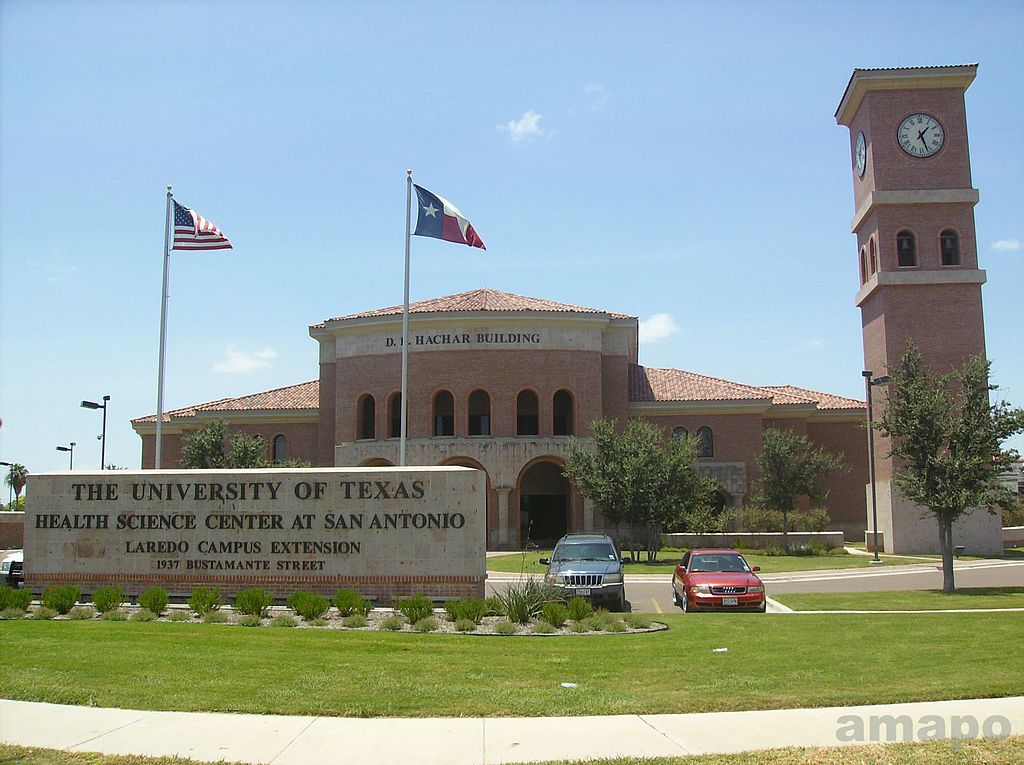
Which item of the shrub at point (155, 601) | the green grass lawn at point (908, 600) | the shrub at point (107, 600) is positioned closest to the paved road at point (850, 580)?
the green grass lawn at point (908, 600)

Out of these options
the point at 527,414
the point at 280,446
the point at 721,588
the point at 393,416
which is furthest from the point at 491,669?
the point at 280,446

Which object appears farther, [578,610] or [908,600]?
[908,600]

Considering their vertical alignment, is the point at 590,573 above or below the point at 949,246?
below

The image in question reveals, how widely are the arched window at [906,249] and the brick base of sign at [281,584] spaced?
3114 cm

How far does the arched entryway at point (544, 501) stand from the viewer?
47406 millimetres

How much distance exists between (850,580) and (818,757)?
74.9 ft

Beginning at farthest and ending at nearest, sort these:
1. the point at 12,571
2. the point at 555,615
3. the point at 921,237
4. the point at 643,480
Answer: the point at 921,237 → the point at 643,480 → the point at 12,571 → the point at 555,615

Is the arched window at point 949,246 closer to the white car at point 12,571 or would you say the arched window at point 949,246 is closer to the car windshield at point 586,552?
the car windshield at point 586,552

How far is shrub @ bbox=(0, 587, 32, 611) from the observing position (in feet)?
54.9

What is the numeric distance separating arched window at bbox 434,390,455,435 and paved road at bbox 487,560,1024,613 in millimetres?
17538

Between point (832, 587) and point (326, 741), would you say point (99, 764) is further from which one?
point (832, 587)

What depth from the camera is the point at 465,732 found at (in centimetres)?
830

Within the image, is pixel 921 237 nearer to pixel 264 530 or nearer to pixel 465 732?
pixel 264 530

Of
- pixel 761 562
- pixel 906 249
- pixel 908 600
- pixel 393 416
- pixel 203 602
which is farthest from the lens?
pixel 393 416
